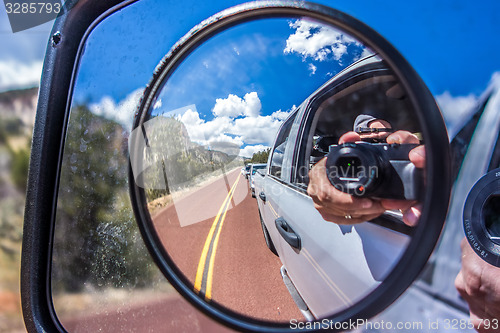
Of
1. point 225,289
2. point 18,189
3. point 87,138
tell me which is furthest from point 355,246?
point 18,189

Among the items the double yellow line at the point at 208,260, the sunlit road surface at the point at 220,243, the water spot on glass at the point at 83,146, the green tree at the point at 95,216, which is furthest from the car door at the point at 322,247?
the water spot on glass at the point at 83,146

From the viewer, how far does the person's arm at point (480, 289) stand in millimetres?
1049

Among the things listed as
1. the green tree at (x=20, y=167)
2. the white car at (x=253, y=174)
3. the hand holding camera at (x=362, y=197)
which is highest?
the green tree at (x=20, y=167)

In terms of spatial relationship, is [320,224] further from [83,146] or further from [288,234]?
[83,146]

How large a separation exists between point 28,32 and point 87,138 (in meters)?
0.54

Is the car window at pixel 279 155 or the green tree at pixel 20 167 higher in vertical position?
the green tree at pixel 20 167

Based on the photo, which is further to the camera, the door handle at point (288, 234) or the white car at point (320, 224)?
the door handle at point (288, 234)

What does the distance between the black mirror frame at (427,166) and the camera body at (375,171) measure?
0.20 ft

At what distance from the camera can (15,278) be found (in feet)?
4.91

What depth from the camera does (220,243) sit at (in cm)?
109

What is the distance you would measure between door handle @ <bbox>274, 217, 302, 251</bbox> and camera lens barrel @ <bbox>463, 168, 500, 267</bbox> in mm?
643

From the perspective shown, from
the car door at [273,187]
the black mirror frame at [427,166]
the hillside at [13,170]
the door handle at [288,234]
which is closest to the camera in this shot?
the black mirror frame at [427,166]

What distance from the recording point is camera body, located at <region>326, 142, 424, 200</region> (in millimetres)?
816

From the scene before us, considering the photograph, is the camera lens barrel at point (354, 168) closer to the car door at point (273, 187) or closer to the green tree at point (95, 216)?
the car door at point (273, 187)
